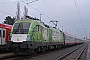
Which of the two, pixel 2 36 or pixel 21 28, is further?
pixel 2 36

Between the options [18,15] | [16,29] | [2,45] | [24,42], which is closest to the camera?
[24,42]

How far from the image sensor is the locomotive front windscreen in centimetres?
1798

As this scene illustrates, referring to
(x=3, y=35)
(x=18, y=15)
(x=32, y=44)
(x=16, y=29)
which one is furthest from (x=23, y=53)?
(x=18, y=15)

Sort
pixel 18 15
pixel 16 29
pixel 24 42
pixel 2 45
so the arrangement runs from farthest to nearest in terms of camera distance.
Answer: pixel 18 15, pixel 2 45, pixel 16 29, pixel 24 42

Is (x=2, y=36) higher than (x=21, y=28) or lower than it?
lower

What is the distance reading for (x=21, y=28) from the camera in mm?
18312

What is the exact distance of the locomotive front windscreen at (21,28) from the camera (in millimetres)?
17984

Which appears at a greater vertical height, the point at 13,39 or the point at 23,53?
the point at 13,39

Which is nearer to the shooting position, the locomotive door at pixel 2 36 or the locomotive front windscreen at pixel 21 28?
the locomotive front windscreen at pixel 21 28

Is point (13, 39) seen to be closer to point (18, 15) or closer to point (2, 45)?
point (2, 45)

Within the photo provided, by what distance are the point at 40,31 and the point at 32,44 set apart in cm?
302

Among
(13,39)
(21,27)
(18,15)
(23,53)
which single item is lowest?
(23,53)

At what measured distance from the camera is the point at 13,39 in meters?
17.8

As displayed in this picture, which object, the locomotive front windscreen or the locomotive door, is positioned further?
the locomotive door
